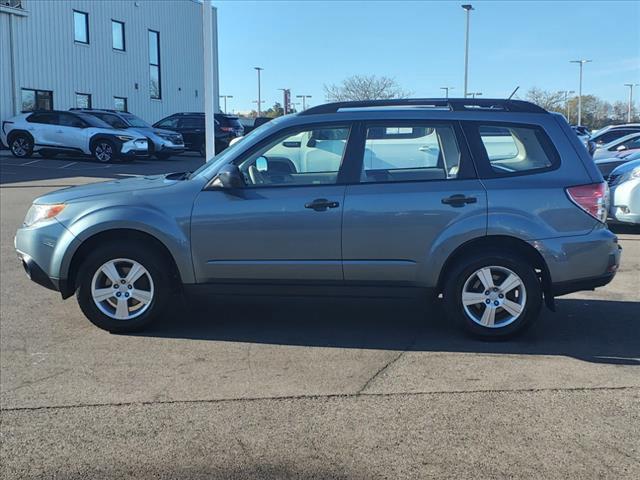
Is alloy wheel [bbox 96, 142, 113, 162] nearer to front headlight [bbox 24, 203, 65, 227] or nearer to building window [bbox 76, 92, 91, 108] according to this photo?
building window [bbox 76, 92, 91, 108]

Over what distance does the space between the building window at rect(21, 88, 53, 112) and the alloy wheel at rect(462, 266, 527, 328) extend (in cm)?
2544

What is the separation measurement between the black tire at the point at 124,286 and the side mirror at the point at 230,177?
828 millimetres

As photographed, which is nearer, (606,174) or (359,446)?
(359,446)

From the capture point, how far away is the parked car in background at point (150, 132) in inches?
901

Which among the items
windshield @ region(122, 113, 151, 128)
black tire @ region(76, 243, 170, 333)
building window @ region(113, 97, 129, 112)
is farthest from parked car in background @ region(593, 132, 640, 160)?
building window @ region(113, 97, 129, 112)

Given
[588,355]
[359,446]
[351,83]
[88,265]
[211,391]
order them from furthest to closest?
[351,83]
[88,265]
[588,355]
[211,391]
[359,446]

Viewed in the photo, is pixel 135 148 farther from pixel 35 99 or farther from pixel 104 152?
pixel 35 99

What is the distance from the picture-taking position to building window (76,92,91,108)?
95.5ft

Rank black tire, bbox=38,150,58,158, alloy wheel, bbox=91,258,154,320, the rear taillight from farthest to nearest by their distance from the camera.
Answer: black tire, bbox=38,150,58,158 < alloy wheel, bbox=91,258,154,320 < the rear taillight

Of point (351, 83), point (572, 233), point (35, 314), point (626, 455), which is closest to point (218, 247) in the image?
point (35, 314)

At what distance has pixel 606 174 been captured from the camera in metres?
11.2

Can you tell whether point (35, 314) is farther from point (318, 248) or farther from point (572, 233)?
point (572, 233)

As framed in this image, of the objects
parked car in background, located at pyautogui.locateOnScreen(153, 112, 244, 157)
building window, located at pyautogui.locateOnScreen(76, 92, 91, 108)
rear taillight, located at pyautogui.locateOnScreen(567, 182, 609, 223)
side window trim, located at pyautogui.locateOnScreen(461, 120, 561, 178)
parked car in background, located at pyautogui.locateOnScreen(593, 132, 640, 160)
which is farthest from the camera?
building window, located at pyautogui.locateOnScreen(76, 92, 91, 108)

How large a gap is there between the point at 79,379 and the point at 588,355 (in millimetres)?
3654
